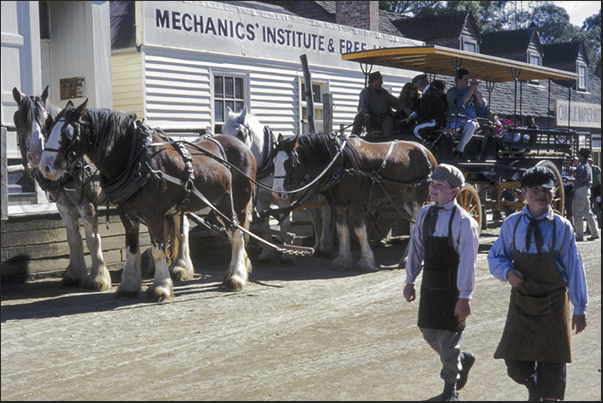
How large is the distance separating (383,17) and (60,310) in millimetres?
22807

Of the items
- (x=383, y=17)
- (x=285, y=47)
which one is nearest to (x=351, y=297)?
(x=285, y=47)

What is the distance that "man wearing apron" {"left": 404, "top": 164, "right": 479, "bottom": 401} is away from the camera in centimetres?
452

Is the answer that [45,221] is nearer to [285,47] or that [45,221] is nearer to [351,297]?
[351,297]

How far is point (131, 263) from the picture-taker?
7.78m

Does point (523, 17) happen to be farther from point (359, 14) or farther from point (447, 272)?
point (447, 272)

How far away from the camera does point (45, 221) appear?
8.84 m

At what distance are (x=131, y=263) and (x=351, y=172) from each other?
3415mm

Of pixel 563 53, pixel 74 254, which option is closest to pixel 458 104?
pixel 74 254

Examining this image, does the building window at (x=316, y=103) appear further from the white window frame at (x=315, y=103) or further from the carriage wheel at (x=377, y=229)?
the carriage wheel at (x=377, y=229)

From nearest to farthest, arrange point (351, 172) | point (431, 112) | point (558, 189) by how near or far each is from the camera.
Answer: point (351, 172) < point (431, 112) < point (558, 189)

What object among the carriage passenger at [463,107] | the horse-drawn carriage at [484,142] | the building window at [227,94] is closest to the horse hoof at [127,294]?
the horse-drawn carriage at [484,142]

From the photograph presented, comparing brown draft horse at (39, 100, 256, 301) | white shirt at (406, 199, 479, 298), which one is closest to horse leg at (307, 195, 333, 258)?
brown draft horse at (39, 100, 256, 301)

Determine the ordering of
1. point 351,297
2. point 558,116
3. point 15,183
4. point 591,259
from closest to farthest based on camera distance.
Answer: point 351,297, point 15,183, point 591,259, point 558,116

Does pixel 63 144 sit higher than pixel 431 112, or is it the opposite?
pixel 431 112
